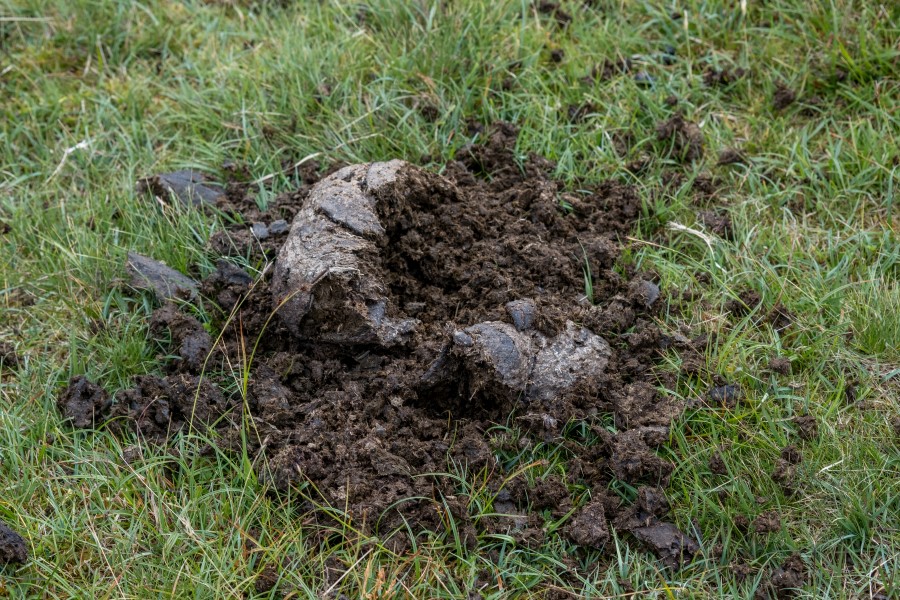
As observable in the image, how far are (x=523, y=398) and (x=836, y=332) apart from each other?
48.8 inches

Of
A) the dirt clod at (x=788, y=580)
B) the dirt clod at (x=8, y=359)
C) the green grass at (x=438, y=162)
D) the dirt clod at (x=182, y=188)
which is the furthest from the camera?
the dirt clod at (x=182, y=188)

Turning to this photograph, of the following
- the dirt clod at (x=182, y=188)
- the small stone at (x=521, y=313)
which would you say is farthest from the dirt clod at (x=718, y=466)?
the dirt clod at (x=182, y=188)

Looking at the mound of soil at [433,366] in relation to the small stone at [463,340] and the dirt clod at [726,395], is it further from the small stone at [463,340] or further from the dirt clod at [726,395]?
the dirt clod at [726,395]

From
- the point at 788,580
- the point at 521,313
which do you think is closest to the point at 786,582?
the point at 788,580

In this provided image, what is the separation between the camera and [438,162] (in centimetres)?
407

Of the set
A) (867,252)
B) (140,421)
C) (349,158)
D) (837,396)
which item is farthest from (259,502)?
(867,252)

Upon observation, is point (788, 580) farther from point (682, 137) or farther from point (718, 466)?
point (682, 137)

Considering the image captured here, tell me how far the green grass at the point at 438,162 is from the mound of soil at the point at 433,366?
0.33 ft

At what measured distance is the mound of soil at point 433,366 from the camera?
9.64 feet

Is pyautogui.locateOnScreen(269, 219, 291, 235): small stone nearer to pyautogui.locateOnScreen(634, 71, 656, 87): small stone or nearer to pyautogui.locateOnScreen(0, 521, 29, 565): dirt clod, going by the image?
pyautogui.locateOnScreen(0, 521, 29, 565): dirt clod

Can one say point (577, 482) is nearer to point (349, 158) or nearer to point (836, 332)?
point (836, 332)

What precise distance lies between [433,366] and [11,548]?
1.45 m

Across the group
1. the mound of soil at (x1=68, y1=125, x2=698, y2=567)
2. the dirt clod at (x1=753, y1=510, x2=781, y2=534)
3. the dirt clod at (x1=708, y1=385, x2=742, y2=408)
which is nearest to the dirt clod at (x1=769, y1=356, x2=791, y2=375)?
the dirt clod at (x1=708, y1=385, x2=742, y2=408)

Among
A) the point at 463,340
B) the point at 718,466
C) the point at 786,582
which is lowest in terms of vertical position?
the point at 786,582
